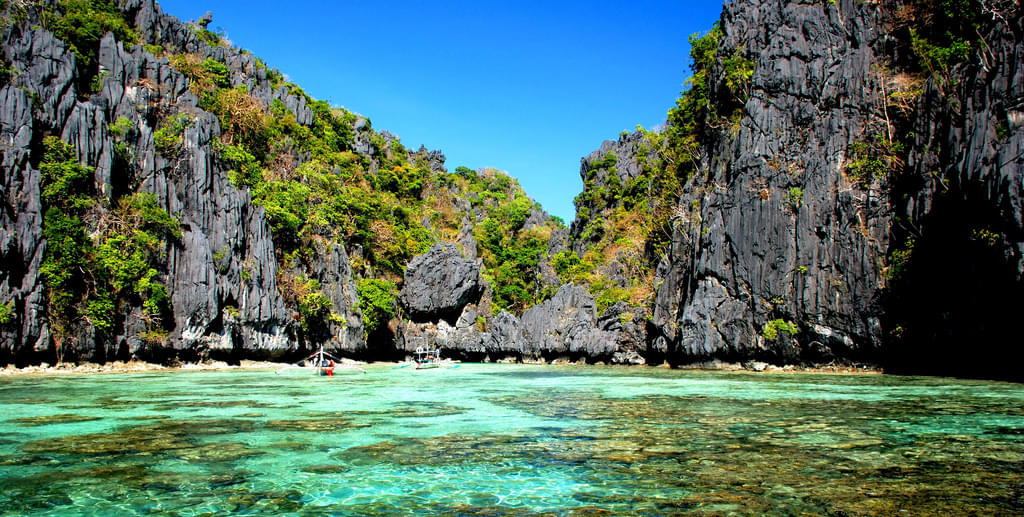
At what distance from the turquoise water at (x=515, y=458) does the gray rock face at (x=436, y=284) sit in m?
34.9

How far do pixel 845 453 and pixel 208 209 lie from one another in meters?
35.9

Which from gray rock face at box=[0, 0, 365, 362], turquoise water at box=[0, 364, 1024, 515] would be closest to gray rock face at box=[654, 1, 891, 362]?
turquoise water at box=[0, 364, 1024, 515]

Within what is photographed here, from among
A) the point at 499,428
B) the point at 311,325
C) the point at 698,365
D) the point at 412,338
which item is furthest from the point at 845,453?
the point at 412,338

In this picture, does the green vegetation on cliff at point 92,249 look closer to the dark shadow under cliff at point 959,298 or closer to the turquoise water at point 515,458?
the turquoise water at point 515,458

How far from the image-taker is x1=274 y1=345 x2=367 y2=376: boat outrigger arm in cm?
2655

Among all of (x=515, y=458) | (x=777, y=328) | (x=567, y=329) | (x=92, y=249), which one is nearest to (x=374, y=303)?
(x=567, y=329)

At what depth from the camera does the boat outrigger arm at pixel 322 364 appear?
26.5 m

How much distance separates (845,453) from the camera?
7.15 m

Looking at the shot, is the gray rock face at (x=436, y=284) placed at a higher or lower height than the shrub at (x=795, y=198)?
lower

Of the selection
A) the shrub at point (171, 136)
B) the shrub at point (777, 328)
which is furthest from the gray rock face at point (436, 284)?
the shrub at point (777, 328)

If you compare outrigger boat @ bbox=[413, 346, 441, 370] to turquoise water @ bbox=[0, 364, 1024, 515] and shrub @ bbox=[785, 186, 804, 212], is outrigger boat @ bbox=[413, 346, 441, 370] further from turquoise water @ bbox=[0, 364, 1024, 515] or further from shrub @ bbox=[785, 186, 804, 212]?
turquoise water @ bbox=[0, 364, 1024, 515]

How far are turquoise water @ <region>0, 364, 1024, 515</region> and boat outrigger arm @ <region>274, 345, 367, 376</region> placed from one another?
→ 525 inches

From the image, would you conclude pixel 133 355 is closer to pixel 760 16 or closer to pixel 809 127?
pixel 809 127

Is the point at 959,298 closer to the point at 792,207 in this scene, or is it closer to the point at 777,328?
the point at 777,328
